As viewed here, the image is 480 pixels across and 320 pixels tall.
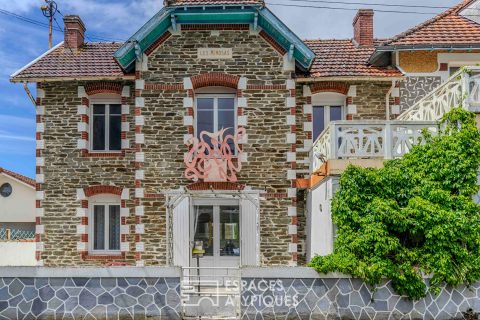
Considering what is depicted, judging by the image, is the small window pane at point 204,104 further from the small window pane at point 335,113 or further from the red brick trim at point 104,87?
the small window pane at point 335,113

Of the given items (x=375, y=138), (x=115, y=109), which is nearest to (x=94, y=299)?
(x=375, y=138)

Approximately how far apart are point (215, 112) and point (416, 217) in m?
6.69

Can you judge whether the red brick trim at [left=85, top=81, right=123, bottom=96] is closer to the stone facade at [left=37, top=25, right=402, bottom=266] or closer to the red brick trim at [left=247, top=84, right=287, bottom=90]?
the stone facade at [left=37, top=25, right=402, bottom=266]

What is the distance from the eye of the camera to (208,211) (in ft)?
46.0

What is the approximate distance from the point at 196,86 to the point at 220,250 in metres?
4.54

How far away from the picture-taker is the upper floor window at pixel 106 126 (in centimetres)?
1494

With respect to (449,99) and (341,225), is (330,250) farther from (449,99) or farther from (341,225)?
(449,99)

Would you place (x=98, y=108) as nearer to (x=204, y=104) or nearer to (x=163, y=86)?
(x=163, y=86)

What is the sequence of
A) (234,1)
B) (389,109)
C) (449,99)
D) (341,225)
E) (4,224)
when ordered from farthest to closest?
(4,224) < (389,109) < (234,1) < (449,99) < (341,225)

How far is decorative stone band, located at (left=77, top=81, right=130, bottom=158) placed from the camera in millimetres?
14484

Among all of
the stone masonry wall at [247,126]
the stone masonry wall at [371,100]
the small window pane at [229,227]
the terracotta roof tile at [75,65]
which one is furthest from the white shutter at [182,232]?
the stone masonry wall at [371,100]

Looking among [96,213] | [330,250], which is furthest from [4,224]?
[330,250]

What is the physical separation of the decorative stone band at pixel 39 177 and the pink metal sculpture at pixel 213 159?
4224 mm

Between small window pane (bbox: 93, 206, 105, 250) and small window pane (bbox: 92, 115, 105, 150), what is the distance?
5.93ft
